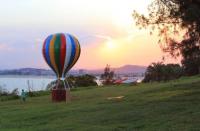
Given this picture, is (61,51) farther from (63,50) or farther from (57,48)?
(57,48)

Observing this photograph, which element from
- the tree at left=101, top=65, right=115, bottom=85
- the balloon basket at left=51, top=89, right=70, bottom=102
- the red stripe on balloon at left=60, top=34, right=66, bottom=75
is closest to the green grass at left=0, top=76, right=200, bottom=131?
the balloon basket at left=51, top=89, right=70, bottom=102

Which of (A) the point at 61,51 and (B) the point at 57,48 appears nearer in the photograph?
(A) the point at 61,51

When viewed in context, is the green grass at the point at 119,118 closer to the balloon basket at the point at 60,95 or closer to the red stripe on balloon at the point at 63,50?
the balloon basket at the point at 60,95

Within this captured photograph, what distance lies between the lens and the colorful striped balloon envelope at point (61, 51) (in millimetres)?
38188

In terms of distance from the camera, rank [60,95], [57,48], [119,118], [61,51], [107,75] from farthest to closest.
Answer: [107,75]
[57,48]
[61,51]
[60,95]
[119,118]

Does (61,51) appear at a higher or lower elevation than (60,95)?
higher

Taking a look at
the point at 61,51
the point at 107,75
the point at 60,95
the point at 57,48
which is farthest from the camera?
the point at 107,75

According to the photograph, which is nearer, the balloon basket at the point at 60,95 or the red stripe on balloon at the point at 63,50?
the balloon basket at the point at 60,95

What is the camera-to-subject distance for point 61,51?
125 ft

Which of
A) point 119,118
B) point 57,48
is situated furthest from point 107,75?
point 119,118

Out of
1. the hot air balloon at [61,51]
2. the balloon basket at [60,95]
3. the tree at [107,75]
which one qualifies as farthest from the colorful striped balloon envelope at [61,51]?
the tree at [107,75]

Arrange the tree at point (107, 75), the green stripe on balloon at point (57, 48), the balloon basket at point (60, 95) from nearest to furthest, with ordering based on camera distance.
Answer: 1. the balloon basket at point (60, 95)
2. the green stripe on balloon at point (57, 48)
3. the tree at point (107, 75)

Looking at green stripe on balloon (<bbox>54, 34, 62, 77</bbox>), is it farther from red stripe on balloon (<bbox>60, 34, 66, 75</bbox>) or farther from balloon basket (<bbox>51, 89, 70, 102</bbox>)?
balloon basket (<bbox>51, 89, 70, 102</bbox>)

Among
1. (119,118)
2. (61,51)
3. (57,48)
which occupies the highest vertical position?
(57,48)
